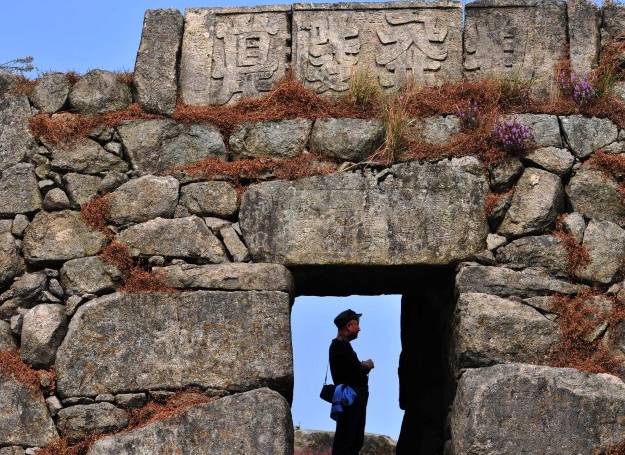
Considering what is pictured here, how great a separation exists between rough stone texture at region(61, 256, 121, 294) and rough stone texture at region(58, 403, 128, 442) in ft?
2.29

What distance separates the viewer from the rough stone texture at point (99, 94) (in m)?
8.27

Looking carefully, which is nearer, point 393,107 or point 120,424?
point 120,424

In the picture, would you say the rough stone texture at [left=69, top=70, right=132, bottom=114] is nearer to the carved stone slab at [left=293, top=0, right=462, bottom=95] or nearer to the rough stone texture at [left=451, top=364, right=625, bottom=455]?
the carved stone slab at [left=293, top=0, right=462, bottom=95]

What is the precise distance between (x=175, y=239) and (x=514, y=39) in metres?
2.46

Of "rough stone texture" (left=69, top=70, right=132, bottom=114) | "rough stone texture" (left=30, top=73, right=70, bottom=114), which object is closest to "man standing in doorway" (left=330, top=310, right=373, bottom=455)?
"rough stone texture" (left=69, top=70, right=132, bottom=114)

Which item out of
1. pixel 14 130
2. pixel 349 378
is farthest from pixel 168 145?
pixel 349 378

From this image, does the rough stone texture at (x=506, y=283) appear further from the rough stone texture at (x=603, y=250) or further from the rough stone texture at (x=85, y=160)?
the rough stone texture at (x=85, y=160)

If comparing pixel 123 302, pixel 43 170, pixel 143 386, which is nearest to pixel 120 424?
pixel 143 386

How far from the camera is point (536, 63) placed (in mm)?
8250

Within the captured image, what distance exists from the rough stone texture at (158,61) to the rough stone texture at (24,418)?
6.30 ft

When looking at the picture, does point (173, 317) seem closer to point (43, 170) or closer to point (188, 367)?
point (188, 367)

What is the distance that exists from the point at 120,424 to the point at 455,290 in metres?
2.03

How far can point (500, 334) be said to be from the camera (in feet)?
24.3

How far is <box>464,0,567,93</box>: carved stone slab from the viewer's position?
8.24 meters
